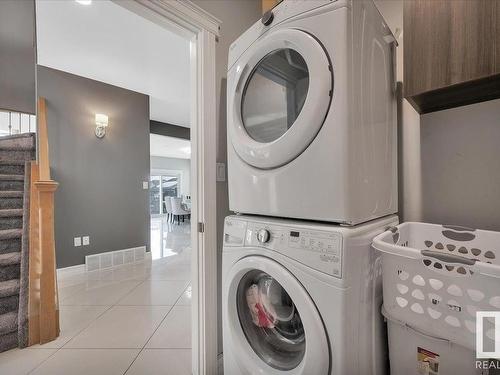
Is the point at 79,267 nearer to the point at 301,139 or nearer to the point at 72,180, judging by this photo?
the point at 72,180

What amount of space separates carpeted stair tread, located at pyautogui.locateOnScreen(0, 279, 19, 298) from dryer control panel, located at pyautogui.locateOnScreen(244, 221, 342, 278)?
6.05 feet

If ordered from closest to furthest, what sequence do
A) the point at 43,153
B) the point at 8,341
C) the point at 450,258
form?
1. the point at 450,258
2. the point at 8,341
3. the point at 43,153

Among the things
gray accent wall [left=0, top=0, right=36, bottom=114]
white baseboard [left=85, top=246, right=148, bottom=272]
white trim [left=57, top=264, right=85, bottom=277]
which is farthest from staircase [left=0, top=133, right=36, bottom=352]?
white baseboard [left=85, top=246, right=148, bottom=272]

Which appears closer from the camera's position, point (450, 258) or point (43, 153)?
point (450, 258)

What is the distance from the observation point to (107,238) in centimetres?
333

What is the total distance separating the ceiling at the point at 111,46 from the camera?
198 cm

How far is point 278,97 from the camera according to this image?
3.59 feet

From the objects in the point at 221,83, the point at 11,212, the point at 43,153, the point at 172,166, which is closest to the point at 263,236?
the point at 221,83

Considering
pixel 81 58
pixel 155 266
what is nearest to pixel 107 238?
pixel 155 266

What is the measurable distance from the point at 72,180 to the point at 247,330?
3.06 m

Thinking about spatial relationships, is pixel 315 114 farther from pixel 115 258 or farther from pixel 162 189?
pixel 162 189

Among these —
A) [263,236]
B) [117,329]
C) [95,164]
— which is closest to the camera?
[263,236]

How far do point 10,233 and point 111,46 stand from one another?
1.94 m

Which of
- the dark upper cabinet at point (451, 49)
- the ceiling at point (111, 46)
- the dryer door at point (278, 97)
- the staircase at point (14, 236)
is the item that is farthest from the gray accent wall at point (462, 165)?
the staircase at point (14, 236)
